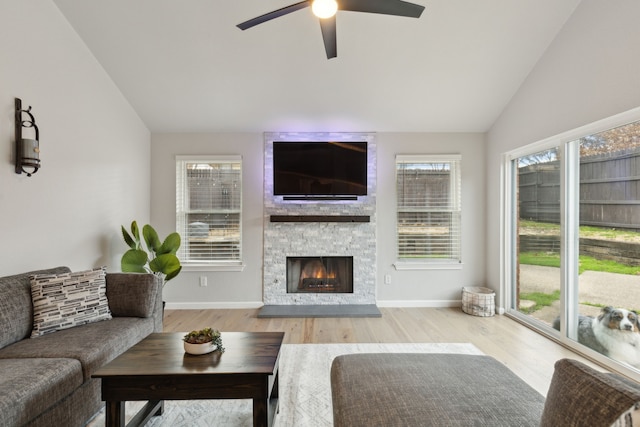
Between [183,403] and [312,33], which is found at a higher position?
[312,33]

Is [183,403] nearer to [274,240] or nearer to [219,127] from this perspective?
[274,240]

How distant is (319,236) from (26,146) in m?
3.12

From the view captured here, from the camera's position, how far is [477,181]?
4.45 m

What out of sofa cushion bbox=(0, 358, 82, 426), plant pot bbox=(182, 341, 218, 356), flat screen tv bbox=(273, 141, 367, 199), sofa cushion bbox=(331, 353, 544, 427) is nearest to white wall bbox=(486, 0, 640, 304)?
flat screen tv bbox=(273, 141, 367, 199)

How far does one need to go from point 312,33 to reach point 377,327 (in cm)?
323

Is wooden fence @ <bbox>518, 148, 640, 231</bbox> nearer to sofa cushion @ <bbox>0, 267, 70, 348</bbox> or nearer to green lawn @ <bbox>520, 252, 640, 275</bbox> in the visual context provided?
green lawn @ <bbox>520, 252, 640, 275</bbox>

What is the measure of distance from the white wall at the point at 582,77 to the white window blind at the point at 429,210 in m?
0.87

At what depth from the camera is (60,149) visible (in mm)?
2885

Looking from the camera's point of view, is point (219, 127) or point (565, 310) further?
point (219, 127)

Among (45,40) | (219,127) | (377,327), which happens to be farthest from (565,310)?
(45,40)

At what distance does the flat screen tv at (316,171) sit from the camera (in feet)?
14.1

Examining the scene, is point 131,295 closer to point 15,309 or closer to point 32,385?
point 15,309

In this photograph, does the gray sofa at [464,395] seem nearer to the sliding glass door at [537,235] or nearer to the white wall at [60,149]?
the sliding glass door at [537,235]

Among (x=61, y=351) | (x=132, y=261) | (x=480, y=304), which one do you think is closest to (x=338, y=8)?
(x=61, y=351)
